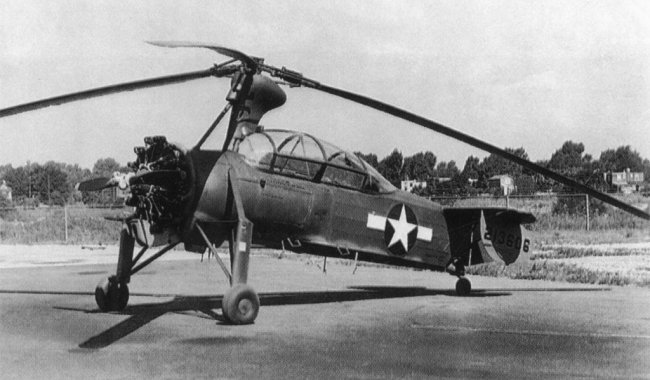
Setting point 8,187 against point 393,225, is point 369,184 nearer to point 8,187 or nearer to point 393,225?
point 393,225

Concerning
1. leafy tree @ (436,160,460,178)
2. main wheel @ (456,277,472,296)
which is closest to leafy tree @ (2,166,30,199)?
leafy tree @ (436,160,460,178)

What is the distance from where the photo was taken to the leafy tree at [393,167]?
99562mm

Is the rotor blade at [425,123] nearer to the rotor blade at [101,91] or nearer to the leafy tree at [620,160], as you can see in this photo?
the rotor blade at [101,91]

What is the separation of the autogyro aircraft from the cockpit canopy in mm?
18

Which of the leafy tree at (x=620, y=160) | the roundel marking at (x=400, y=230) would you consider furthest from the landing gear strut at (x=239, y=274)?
the leafy tree at (x=620, y=160)

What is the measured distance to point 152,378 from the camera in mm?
6184

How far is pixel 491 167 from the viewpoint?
376 ft

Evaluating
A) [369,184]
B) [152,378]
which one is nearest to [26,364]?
[152,378]

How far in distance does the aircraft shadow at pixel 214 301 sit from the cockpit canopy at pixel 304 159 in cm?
230

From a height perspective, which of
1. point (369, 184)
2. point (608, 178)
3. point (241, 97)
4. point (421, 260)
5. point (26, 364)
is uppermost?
point (608, 178)

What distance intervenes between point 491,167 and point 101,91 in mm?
109840

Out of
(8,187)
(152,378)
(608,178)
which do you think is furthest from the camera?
(8,187)

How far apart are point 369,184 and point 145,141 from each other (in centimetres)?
425

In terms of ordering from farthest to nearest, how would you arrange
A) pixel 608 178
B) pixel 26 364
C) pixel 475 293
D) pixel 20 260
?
pixel 608 178
pixel 20 260
pixel 475 293
pixel 26 364
